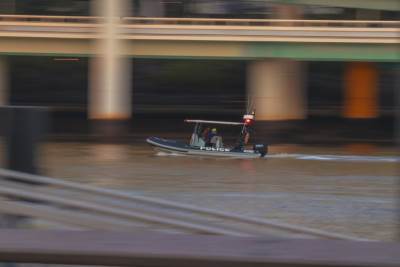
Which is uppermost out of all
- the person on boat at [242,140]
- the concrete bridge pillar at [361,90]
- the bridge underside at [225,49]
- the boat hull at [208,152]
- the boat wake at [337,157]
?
the bridge underside at [225,49]

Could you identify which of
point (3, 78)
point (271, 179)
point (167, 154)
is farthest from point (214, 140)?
point (3, 78)

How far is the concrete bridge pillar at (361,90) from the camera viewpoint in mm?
43844

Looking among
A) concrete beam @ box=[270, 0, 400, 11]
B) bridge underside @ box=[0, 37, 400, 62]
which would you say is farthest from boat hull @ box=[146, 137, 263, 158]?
concrete beam @ box=[270, 0, 400, 11]

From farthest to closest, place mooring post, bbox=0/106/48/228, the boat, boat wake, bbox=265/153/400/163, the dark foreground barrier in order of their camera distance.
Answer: boat wake, bbox=265/153/400/163
the boat
mooring post, bbox=0/106/48/228
the dark foreground barrier

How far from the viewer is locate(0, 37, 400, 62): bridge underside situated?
37.8m

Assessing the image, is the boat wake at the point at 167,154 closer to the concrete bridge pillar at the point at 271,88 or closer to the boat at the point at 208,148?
the boat at the point at 208,148

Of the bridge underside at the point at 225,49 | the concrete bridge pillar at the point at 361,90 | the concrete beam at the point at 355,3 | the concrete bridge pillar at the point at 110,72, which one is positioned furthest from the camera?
the concrete bridge pillar at the point at 361,90

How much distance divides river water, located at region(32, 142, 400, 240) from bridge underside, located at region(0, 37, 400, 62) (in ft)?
15.5

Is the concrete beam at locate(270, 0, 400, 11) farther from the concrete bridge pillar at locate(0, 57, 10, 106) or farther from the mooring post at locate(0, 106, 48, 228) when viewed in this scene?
the mooring post at locate(0, 106, 48, 228)

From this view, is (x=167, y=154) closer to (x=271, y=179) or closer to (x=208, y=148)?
(x=208, y=148)

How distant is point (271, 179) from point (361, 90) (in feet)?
71.7

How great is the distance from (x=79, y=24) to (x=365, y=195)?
72.9 feet

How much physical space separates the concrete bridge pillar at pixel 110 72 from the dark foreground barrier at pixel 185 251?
34582mm

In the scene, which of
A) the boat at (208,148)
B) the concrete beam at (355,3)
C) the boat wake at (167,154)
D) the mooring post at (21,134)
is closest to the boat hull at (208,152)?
the boat at (208,148)
